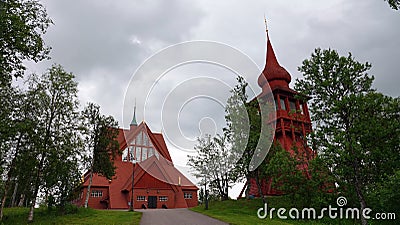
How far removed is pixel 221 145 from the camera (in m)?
29.2

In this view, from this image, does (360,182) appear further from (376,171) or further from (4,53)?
A: (4,53)

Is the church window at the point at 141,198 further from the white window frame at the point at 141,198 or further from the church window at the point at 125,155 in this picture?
the church window at the point at 125,155

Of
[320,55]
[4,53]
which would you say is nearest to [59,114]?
[4,53]

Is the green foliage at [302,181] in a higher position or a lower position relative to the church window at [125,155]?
lower

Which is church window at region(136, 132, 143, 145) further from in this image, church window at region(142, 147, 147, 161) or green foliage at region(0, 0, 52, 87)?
green foliage at region(0, 0, 52, 87)

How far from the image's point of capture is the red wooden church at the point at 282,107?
31.8m

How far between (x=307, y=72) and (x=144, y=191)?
26696 mm

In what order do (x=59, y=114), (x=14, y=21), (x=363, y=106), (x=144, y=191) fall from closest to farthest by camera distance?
(x=14, y=21)
(x=363, y=106)
(x=59, y=114)
(x=144, y=191)

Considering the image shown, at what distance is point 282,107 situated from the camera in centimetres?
3584

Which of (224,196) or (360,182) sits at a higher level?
(360,182)

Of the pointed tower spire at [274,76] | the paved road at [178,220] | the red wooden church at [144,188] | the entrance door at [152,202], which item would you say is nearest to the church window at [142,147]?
the red wooden church at [144,188]

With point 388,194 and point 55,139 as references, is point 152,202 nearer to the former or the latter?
point 55,139

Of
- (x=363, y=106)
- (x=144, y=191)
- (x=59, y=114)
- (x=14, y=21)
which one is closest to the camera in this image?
(x=14, y=21)

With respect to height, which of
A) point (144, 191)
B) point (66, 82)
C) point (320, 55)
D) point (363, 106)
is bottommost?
point (144, 191)
